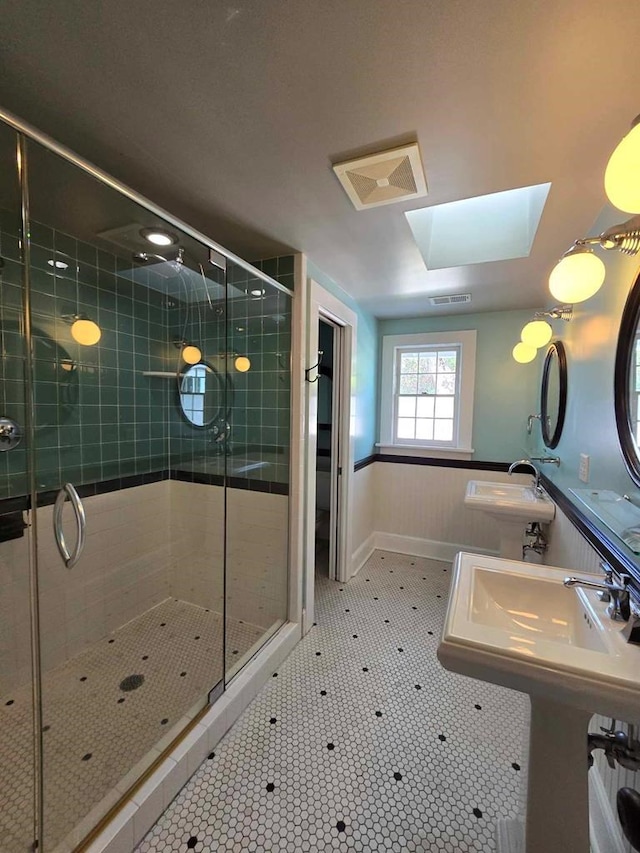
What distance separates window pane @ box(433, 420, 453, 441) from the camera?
323 cm

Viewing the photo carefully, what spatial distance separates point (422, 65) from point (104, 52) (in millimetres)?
781

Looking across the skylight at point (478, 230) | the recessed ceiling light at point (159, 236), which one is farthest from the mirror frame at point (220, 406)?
the skylight at point (478, 230)

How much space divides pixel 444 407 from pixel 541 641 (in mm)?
2570

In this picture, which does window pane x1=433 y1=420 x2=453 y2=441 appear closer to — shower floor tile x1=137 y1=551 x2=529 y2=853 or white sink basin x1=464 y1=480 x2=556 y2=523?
white sink basin x1=464 y1=480 x2=556 y2=523

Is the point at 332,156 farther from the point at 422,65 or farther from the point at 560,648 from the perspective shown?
the point at 560,648

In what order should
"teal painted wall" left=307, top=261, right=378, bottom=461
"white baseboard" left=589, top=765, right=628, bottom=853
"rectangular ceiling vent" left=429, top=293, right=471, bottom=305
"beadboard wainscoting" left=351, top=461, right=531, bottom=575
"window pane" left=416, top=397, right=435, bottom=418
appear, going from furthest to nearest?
"window pane" left=416, top=397, right=435, bottom=418 → "beadboard wainscoting" left=351, top=461, right=531, bottom=575 → "teal painted wall" left=307, top=261, right=378, bottom=461 → "rectangular ceiling vent" left=429, top=293, right=471, bottom=305 → "white baseboard" left=589, top=765, right=628, bottom=853

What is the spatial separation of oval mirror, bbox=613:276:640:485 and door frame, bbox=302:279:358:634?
1424 mm

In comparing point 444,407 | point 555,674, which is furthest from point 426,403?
point 555,674

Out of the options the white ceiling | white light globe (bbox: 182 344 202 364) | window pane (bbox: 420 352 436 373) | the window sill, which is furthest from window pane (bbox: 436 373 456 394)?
white light globe (bbox: 182 344 202 364)

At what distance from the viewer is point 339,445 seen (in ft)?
9.00

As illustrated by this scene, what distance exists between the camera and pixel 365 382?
3125 mm

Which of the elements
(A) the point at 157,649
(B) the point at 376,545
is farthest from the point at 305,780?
(B) the point at 376,545

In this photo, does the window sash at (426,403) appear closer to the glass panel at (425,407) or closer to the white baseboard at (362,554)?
the glass panel at (425,407)

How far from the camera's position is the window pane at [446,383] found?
3.20 metres
